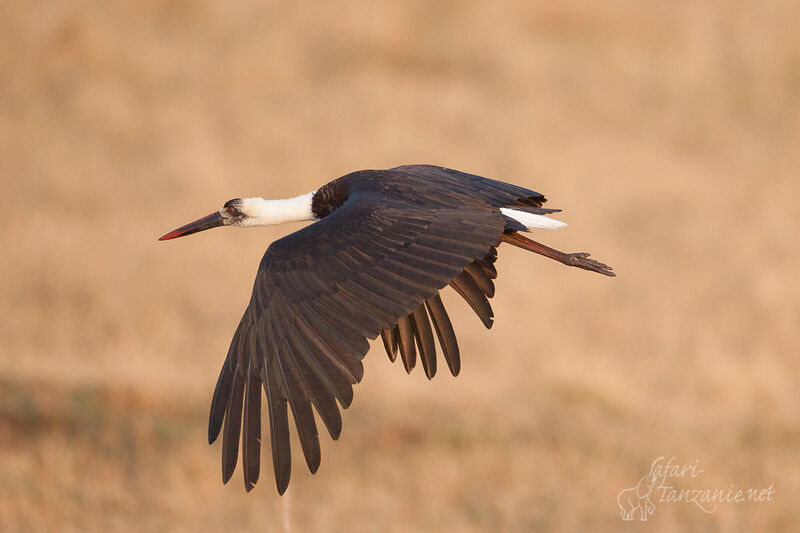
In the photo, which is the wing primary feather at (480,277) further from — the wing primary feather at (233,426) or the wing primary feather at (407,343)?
the wing primary feather at (233,426)

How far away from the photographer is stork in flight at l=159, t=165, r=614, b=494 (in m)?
5.72

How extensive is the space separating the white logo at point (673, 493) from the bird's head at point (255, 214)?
5.44 metres

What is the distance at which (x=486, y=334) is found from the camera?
16.1 meters

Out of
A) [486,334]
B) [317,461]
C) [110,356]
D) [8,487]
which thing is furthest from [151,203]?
[317,461]

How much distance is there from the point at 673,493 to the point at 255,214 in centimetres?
→ 612

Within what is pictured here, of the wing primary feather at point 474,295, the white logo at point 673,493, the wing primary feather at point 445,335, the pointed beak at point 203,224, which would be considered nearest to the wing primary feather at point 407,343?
the wing primary feather at point 445,335

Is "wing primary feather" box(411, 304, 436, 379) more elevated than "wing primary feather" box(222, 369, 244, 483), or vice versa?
"wing primary feather" box(411, 304, 436, 379)

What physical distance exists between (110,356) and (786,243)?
10418 millimetres

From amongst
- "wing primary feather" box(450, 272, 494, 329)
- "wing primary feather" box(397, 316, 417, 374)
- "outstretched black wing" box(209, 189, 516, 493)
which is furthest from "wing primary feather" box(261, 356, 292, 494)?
"wing primary feather" box(450, 272, 494, 329)

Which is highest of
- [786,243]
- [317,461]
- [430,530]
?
[786,243]

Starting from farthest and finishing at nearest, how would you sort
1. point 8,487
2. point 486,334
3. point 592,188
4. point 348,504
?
point 592,188 → point 486,334 → point 348,504 → point 8,487

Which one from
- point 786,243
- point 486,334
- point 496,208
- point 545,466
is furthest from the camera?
point 786,243

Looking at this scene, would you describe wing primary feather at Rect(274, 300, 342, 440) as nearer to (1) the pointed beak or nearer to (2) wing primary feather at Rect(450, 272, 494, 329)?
(2) wing primary feather at Rect(450, 272, 494, 329)

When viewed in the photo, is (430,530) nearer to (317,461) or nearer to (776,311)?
(317,461)
